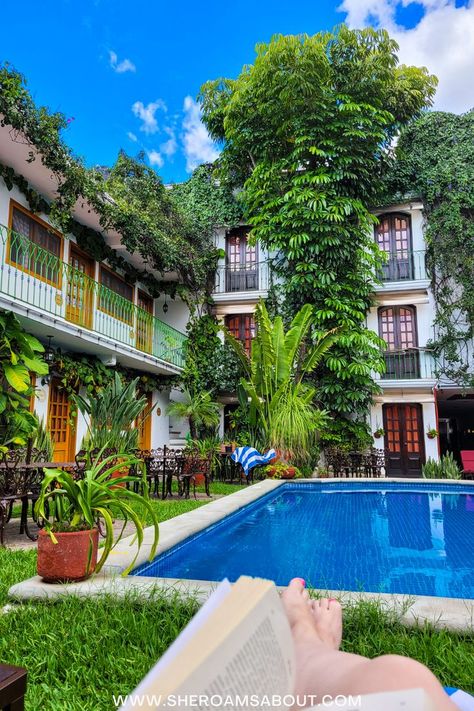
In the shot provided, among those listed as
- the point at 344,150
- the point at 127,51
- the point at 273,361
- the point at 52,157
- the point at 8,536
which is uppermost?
the point at 127,51

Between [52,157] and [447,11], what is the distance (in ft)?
41.0

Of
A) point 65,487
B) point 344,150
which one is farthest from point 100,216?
point 65,487

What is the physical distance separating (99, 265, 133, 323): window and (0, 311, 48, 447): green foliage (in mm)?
3714

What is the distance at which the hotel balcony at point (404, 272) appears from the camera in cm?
1523

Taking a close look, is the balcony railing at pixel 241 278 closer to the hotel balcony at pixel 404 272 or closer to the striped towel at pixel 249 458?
the hotel balcony at pixel 404 272

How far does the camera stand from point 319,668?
2.66ft

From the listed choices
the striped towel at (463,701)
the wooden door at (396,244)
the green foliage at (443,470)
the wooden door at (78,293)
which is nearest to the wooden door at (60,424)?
the wooden door at (78,293)

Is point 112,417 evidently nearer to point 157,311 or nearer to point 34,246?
point 34,246

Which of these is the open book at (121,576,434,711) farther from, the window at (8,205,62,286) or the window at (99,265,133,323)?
the window at (99,265,133,323)

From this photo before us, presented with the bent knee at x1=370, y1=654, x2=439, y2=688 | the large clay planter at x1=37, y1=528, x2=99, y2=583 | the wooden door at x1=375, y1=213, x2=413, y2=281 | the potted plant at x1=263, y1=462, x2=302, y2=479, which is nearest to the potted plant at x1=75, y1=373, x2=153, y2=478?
the potted plant at x1=263, y1=462, x2=302, y2=479

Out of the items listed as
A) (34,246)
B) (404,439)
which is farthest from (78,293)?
(404,439)

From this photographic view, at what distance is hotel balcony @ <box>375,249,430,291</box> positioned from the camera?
50.0 ft

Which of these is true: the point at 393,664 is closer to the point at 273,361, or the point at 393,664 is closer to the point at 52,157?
the point at 52,157

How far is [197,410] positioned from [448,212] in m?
10.1
